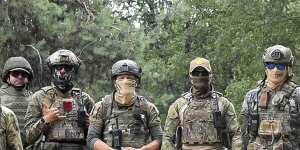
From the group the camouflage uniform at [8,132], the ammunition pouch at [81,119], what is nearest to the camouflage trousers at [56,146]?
the ammunition pouch at [81,119]

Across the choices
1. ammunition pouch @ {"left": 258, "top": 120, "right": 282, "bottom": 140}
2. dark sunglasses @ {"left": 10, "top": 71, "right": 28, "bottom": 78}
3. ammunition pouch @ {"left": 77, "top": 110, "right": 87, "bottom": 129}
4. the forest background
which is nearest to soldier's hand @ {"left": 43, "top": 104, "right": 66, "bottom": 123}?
ammunition pouch @ {"left": 77, "top": 110, "right": 87, "bottom": 129}

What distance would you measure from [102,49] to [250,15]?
357 inches

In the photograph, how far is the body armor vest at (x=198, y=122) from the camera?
28.3 feet

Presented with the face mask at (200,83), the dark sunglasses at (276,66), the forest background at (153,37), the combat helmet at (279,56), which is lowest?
the face mask at (200,83)

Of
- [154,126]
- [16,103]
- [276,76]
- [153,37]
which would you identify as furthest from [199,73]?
A: [153,37]

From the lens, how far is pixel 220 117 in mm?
8617

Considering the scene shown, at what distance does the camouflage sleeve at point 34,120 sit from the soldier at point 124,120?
2.21ft

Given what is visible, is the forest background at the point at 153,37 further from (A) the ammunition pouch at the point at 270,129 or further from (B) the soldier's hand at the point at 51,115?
(A) the ammunition pouch at the point at 270,129

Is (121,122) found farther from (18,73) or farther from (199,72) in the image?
(18,73)

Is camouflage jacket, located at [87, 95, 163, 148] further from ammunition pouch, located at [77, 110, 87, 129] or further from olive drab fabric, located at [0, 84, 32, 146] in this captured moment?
olive drab fabric, located at [0, 84, 32, 146]

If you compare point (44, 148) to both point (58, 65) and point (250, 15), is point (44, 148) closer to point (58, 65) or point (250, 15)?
point (58, 65)

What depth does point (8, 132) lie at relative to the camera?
769 cm

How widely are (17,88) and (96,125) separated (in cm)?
178

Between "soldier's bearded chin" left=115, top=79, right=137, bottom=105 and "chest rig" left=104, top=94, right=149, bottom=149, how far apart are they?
83 millimetres
